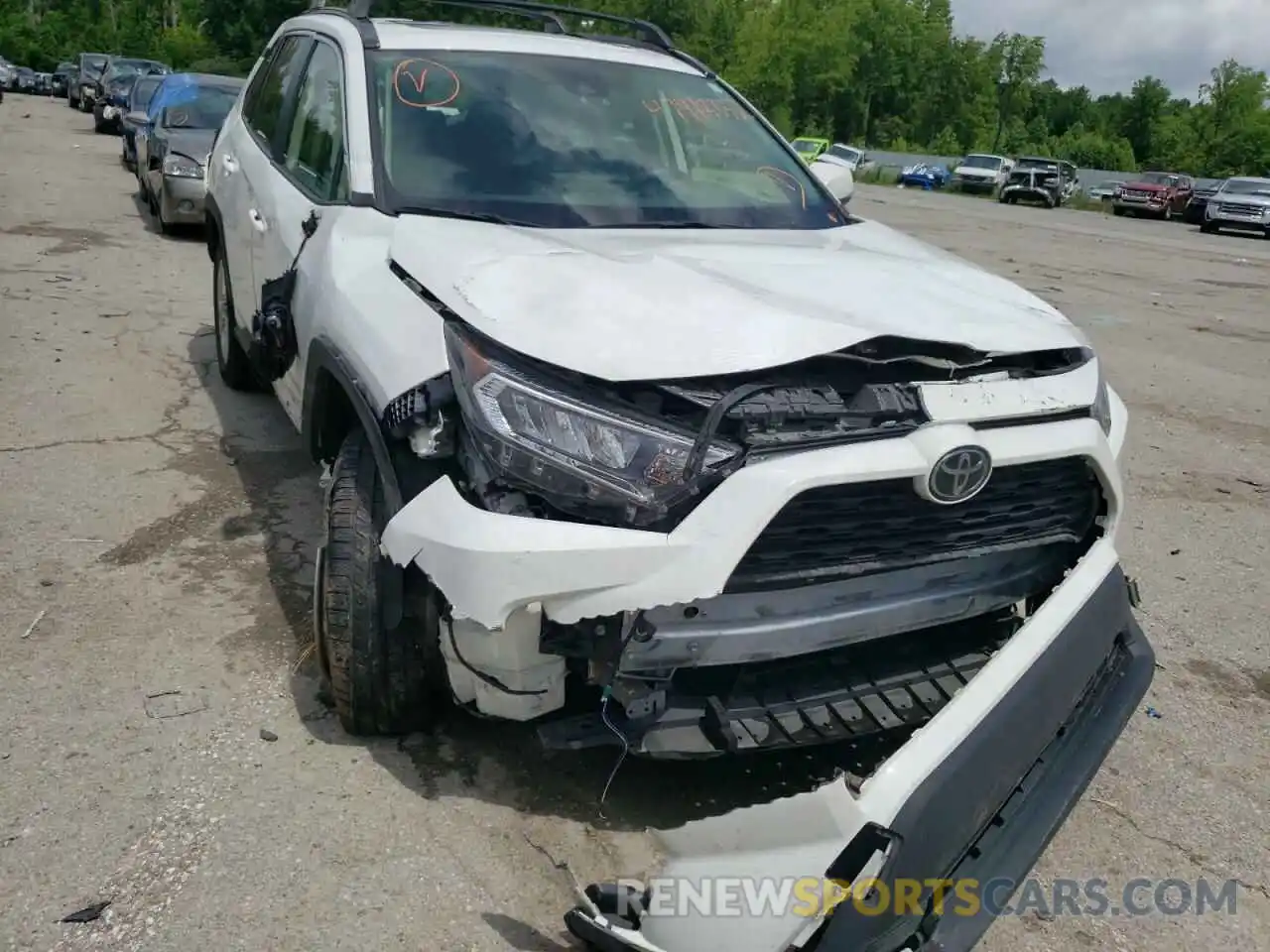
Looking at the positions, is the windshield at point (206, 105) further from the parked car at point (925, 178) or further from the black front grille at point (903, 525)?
the parked car at point (925, 178)

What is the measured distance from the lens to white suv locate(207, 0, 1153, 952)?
7.06ft

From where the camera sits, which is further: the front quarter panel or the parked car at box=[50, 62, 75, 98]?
the parked car at box=[50, 62, 75, 98]

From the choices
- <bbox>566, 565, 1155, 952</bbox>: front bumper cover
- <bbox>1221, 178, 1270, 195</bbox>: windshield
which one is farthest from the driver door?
<bbox>1221, 178, 1270, 195</bbox>: windshield

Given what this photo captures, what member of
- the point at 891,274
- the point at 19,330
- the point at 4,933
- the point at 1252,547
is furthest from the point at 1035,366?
the point at 19,330

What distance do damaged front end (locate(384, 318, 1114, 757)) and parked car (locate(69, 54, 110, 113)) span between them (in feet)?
119

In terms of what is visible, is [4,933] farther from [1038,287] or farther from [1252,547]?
[1038,287]

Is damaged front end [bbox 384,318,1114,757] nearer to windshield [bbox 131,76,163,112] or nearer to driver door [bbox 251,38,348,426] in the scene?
driver door [bbox 251,38,348,426]

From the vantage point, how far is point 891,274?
2.98 m

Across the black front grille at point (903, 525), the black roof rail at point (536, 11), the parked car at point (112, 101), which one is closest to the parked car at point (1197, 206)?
the parked car at point (112, 101)

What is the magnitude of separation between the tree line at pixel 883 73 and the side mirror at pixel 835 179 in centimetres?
6173

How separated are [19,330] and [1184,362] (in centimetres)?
856

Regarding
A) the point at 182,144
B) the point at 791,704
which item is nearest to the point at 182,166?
the point at 182,144

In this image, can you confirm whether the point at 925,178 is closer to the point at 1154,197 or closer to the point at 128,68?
the point at 1154,197

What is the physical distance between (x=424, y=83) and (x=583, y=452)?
197 cm
